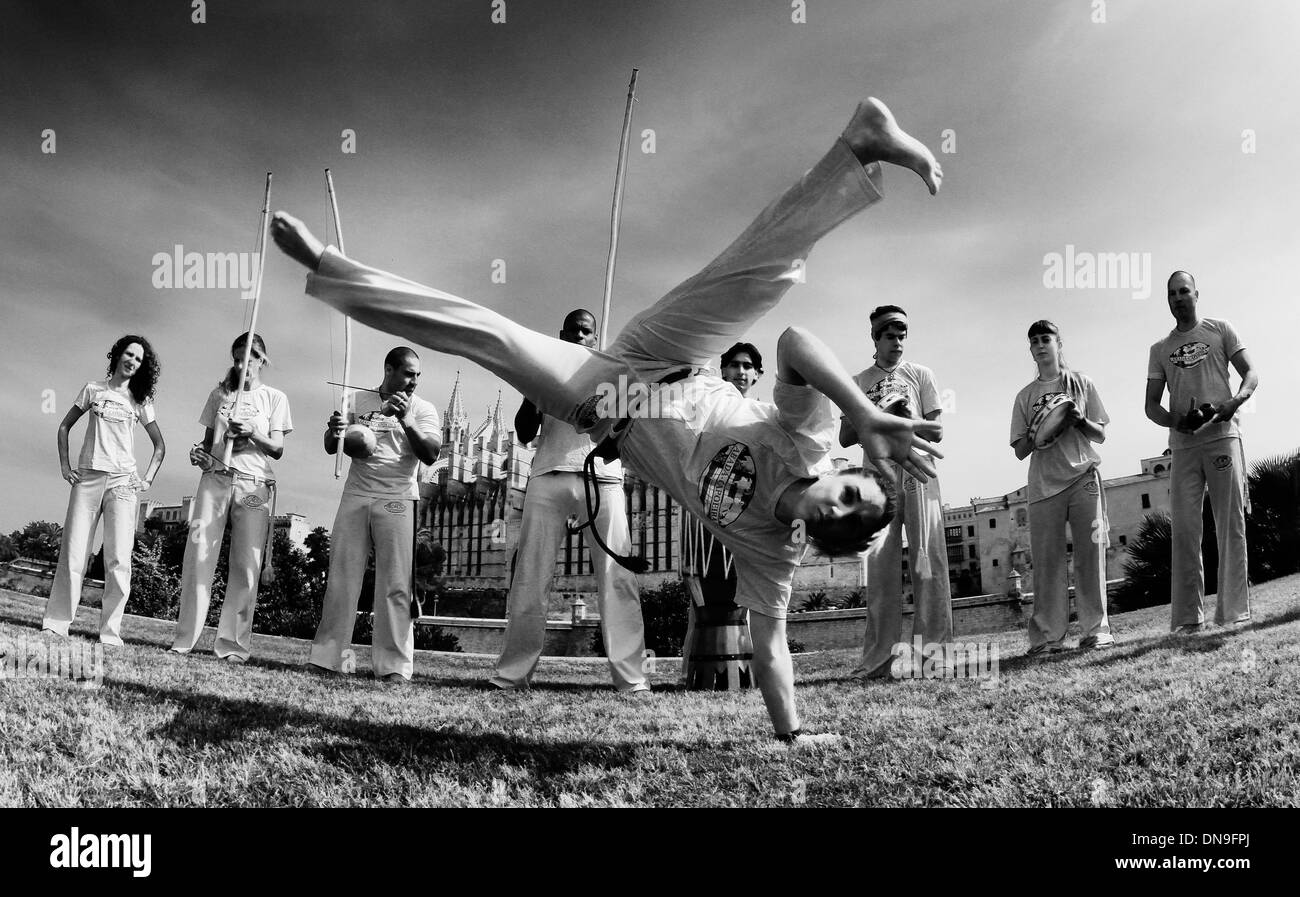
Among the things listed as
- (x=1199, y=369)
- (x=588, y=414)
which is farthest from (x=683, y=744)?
(x=1199, y=369)

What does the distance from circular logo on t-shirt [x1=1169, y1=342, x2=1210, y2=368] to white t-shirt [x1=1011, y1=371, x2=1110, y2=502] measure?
2.11ft

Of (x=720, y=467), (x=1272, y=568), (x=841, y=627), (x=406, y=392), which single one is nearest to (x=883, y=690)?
(x=720, y=467)

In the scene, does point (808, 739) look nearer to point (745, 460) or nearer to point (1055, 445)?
point (745, 460)

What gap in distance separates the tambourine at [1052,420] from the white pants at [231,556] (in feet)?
22.0

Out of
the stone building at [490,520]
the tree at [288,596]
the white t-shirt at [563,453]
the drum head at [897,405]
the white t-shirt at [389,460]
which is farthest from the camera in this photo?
the stone building at [490,520]

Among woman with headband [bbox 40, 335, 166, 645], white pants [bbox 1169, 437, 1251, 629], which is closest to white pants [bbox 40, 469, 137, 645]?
woman with headband [bbox 40, 335, 166, 645]

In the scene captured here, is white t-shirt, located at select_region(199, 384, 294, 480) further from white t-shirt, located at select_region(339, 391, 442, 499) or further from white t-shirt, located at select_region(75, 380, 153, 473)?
white t-shirt, located at select_region(339, 391, 442, 499)

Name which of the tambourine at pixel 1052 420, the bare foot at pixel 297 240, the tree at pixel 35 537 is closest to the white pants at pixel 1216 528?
the tambourine at pixel 1052 420

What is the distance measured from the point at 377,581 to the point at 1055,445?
5.56 meters

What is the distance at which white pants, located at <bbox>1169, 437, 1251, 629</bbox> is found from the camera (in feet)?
20.5

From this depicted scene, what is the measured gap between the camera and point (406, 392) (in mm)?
6820

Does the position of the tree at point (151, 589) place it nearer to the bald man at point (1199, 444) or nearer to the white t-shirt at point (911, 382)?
the white t-shirt at point (911, 382)

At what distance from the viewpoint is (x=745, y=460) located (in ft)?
10.9

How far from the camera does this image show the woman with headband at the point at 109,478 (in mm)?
6953
